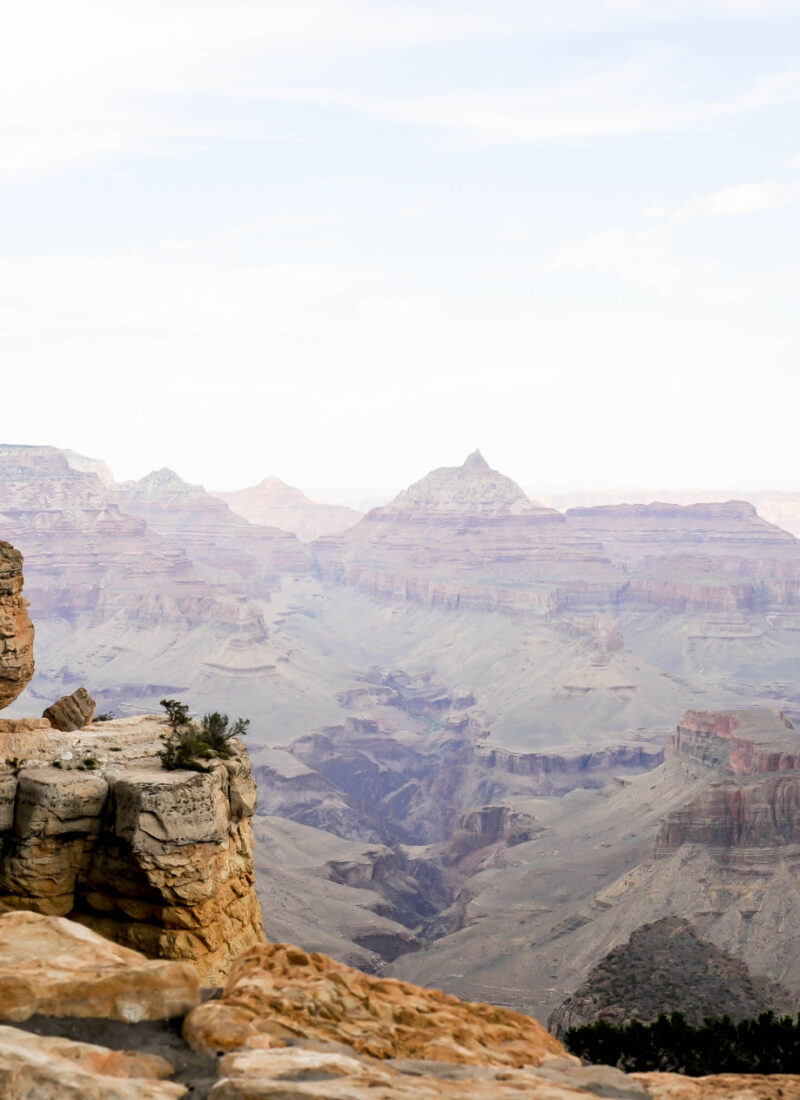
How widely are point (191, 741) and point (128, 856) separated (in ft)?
9.94

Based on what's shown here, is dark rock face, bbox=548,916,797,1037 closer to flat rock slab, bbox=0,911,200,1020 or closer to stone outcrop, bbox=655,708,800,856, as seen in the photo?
stone outcrop, bbox=655,708,800,856

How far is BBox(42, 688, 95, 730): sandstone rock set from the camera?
26.0 m

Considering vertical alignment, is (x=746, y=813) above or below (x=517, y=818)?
above

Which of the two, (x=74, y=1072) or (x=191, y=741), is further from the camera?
(x=191, y=741)

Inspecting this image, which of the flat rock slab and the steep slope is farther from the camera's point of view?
the steep slope

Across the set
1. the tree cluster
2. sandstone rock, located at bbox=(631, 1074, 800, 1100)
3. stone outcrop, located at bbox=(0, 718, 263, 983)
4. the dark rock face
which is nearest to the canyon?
stone outcrop, located at bbox=(0, 718, 263, 983)

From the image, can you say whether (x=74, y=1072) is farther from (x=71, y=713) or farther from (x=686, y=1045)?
(x=686, y=1045)

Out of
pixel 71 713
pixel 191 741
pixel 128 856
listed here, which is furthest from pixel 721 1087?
pixel 71 713

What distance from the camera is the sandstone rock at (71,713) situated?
26.0m

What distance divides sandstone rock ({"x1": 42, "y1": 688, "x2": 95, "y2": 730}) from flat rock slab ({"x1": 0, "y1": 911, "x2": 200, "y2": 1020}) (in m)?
12.1

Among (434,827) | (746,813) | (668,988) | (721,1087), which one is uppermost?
(721,1087)

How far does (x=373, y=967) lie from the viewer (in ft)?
238

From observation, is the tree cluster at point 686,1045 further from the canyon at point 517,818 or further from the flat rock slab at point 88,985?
the flat rock slab at point 88,985

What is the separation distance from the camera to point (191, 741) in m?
22.9
